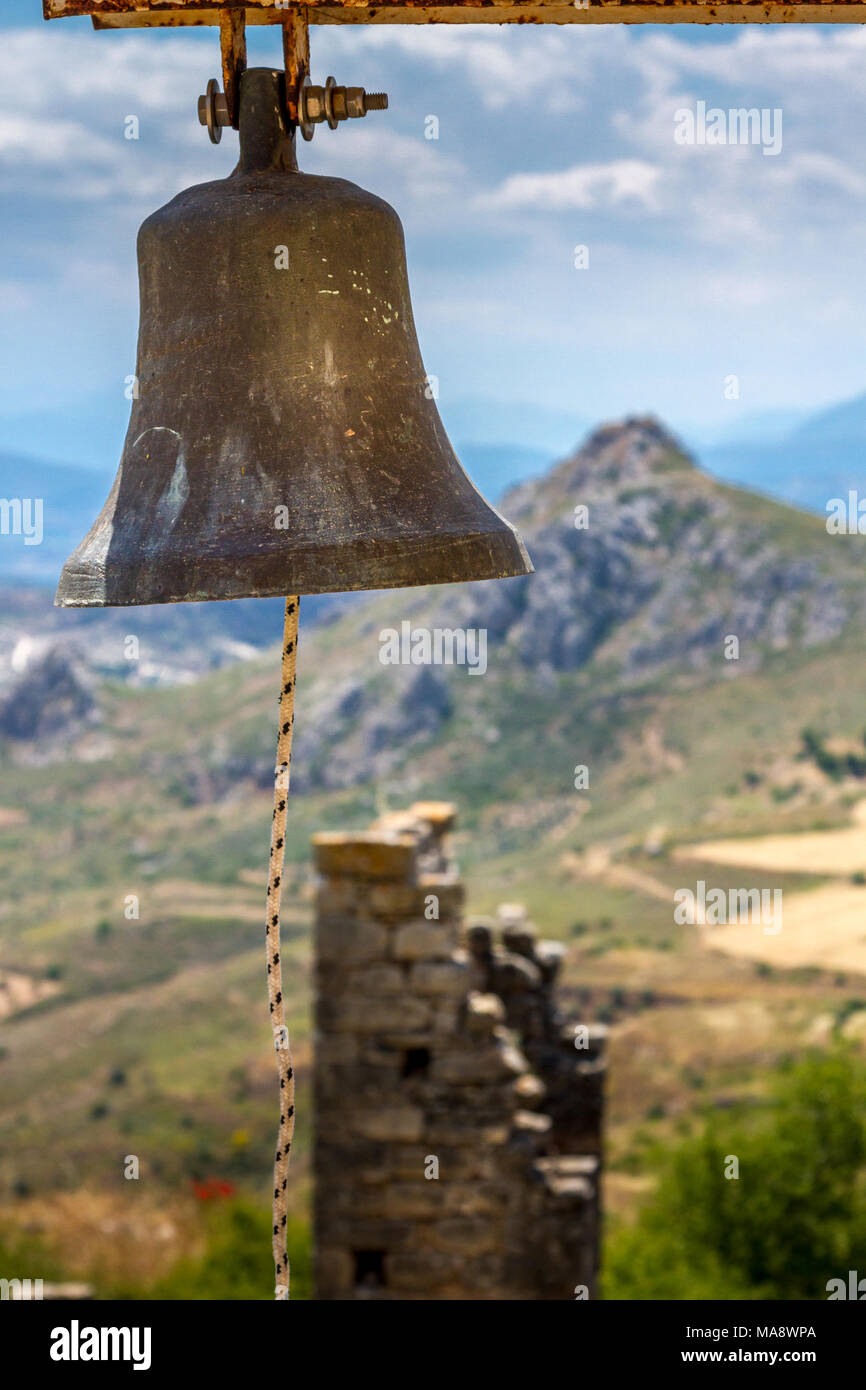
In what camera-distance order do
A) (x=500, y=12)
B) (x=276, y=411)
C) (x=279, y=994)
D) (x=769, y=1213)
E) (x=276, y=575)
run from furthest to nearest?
(x=769, y=1213) → (x=500, y=12) → (x=276, y=411) → (x=279, y=994) → (x=276, y=575)

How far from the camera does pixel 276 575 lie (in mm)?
3250

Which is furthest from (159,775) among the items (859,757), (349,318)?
(349,318)

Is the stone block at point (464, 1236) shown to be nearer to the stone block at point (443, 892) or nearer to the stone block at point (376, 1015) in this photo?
the stone block at point (376, 1015)

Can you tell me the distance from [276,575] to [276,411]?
51cm

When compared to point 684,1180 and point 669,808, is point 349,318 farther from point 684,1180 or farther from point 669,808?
point 669,808

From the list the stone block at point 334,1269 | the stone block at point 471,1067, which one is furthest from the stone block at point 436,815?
the stone block at point 334,1269

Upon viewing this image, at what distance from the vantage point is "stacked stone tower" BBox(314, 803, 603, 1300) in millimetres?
9430

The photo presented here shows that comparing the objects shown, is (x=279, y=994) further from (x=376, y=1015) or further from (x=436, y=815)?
(x=436, y=815)

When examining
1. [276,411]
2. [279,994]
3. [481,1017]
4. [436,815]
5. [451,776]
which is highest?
[451,776]

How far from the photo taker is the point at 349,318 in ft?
12.2

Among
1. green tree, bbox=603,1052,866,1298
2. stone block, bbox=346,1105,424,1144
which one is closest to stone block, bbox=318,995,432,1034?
stone block, bbox=346,1105,424,1144

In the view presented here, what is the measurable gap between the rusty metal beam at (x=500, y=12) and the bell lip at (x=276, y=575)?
1.29 m

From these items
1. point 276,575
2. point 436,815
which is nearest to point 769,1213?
point 436,815

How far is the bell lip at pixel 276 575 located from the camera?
3232 mm
